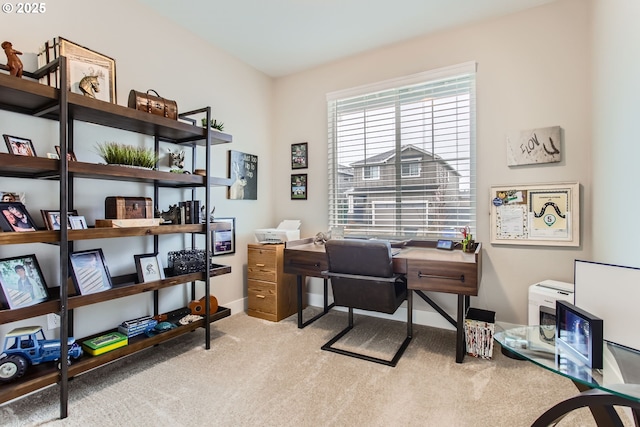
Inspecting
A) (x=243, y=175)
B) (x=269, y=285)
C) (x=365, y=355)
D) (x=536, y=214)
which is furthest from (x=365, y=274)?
(x=243, y=175)

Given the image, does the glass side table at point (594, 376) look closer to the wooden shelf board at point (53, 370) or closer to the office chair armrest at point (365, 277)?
the office chair armrest at point (365, 277)

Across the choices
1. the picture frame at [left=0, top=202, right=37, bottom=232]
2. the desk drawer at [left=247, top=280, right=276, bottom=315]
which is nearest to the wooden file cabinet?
the desk drawer at [left=247, top=280, right=276, bottom=315]

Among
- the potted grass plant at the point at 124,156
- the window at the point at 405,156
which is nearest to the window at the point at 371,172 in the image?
the window at the point at 405,156

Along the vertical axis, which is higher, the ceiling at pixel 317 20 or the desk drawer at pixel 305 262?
the ceiling at pixel 317 20

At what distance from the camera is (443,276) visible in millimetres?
2238

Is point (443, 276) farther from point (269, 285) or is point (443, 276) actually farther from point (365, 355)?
point (269, 285)

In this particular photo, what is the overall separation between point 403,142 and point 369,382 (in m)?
2.20

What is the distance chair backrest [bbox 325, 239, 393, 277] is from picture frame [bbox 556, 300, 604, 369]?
1.08 m

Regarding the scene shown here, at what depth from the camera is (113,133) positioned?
7.53ft

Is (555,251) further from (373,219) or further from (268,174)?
(268,174)

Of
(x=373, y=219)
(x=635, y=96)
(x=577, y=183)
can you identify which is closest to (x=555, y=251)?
(x=577, y=183)

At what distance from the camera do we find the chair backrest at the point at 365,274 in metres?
2.25

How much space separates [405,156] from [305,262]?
146 centimetres

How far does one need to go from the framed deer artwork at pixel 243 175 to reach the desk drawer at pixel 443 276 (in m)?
1.96
